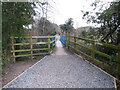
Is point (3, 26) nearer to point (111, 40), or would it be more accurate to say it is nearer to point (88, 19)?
point (88, 19)

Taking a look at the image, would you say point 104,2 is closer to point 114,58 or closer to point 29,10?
point 114,58

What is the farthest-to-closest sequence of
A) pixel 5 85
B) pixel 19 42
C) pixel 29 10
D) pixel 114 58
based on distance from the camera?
pixel 19 42 < pixel 29 10 < pixel 114 58 < pixel 5 85

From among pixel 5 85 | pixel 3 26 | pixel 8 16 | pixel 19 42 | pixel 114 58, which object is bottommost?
pixel 5 85

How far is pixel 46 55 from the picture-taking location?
18.7ft

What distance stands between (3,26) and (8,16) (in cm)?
36

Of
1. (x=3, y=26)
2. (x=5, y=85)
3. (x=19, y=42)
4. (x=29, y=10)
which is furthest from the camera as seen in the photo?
(x=19, y=42)

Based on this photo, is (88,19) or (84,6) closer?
(84,6)

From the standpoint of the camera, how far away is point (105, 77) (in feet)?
9.32

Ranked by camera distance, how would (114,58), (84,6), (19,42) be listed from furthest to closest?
(19,42) → (84,6) → (114,58)

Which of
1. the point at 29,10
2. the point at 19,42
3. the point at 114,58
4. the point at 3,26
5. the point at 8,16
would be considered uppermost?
the point at 29,10

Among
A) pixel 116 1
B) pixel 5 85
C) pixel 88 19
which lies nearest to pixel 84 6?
pixel 88 19

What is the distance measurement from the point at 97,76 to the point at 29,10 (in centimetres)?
298

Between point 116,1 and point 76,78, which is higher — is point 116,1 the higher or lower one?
the higher one

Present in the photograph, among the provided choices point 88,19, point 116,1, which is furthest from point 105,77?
point 88,19
